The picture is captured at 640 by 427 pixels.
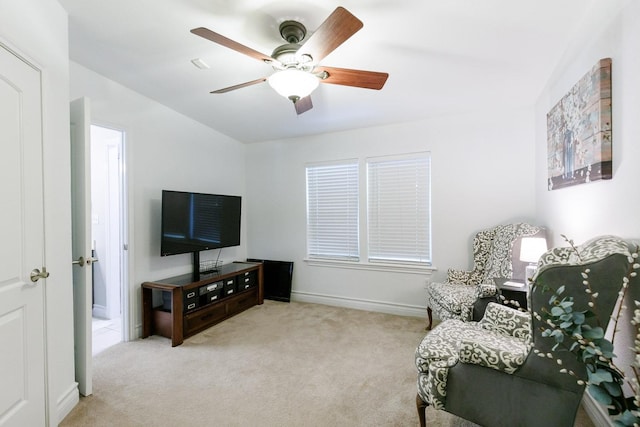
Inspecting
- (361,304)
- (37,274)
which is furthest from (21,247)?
(361,304)

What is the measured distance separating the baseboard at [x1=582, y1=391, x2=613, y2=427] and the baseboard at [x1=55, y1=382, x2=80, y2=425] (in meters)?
3.15

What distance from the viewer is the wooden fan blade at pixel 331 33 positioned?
1419 mm

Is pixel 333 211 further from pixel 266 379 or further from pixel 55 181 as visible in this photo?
pixel 55 181

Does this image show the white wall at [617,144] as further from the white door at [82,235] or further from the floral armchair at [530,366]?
the white door at [82,235]

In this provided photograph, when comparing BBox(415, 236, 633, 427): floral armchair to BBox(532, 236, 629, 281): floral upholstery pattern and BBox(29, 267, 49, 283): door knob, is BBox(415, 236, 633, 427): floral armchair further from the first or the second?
BBox(29, 267, 49, 283): door knob

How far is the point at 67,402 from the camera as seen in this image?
1.96 metres

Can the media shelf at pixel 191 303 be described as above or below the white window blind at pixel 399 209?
below

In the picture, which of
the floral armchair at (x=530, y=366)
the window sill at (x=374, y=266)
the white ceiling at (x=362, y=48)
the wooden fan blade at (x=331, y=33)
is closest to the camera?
the floral armchair at (x=530, y=366)

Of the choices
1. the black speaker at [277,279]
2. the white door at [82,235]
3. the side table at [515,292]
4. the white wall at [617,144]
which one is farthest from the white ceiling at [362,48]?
the black speaker at [277,279]

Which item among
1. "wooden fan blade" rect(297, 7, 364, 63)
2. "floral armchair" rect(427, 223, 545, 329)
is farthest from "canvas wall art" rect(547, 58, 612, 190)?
"wooden fan blade" rect(297, 7, 364, 63)

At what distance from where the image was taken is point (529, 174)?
3.26m

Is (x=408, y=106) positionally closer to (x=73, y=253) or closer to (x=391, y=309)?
(x=391, y=309)

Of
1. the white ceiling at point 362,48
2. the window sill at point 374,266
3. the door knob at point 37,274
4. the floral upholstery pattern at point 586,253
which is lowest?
the window sill at point 374,266

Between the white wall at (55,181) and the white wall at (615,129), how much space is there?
3185mm
